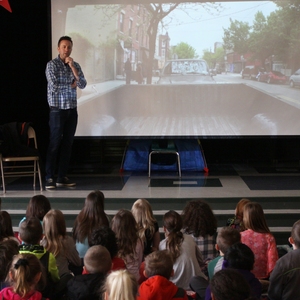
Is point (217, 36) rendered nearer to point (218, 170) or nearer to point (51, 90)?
point (218, 170)

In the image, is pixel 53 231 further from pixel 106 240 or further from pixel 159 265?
pixel 159 265

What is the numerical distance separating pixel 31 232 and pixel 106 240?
17.6 inches

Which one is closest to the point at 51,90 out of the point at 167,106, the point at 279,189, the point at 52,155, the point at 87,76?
the point at 52,155

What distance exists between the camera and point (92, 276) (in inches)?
106

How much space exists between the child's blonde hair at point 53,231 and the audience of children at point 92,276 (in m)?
0.62

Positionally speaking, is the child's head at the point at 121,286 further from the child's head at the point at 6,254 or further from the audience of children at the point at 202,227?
the audience of children at the point at 202,227

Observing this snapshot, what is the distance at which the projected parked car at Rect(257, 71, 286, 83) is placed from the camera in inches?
267

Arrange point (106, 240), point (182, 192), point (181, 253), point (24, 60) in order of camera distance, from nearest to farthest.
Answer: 1. point (106, 240)
2. point (181, 253)
3. point (182, 192)
4. point (24, 60)

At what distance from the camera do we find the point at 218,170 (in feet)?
22.2

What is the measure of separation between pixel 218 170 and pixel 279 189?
127 cm

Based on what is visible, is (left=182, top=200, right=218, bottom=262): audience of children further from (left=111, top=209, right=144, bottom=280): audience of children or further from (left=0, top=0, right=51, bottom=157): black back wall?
(left=0, top=0, right=51, bottom=157): black back wall

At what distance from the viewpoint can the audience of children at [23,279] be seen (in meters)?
2.54

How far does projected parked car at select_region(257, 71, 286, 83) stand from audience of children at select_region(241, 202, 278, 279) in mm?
3588

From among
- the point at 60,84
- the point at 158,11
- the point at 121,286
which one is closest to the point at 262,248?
the point at 121,286
